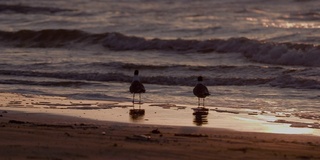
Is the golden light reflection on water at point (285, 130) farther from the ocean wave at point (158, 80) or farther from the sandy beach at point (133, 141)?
the ocean wave at point (158, 80)

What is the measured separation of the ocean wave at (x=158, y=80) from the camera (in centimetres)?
1822

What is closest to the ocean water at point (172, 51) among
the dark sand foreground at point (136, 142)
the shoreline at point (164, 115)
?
the shoreline at point (164, 115)

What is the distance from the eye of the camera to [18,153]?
29.3ft

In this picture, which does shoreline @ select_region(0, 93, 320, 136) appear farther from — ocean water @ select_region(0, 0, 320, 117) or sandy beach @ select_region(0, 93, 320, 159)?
ocean water @ select_region(0, 0, 320, 117)

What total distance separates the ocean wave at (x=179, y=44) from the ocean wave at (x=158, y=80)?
3.24 m

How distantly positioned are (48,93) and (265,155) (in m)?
8.18

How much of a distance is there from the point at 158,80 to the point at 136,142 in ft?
31.5

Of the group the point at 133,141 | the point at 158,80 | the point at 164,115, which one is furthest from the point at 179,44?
the point at 133,141

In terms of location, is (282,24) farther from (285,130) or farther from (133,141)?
(133,141)

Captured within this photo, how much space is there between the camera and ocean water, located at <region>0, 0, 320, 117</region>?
17.4m

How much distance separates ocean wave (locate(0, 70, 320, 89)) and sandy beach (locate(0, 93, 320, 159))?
20.1ft

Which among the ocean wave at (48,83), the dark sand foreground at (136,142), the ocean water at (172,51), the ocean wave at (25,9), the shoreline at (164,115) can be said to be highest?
the ocean wave at (25,9)

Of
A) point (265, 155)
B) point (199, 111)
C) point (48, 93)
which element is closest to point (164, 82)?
point (48, 93)

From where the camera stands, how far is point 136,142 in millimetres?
10016
